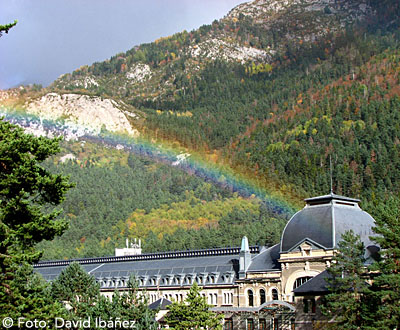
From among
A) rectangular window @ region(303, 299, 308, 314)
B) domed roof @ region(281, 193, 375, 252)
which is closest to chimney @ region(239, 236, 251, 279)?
domed roof @ region(281, 193, 375, 252)

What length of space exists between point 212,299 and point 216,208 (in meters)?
102

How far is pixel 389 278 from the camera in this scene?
54.5m

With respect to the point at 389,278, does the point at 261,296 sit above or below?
above

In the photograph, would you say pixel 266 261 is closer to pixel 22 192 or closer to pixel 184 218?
pixel 22 192

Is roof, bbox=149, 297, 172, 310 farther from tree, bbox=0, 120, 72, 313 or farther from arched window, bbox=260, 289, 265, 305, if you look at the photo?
tree, bbox=0, 120, 72, 313

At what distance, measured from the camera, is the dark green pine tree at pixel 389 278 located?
54.1m

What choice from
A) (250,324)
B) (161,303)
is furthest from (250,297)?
(161,303)

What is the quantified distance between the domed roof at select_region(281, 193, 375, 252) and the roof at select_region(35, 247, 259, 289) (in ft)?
49.8

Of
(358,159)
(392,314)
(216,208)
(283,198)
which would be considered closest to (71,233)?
(216,208)

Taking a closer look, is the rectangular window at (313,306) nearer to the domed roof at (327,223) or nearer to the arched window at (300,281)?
the arched window at (300,281)

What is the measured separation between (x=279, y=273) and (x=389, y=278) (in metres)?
27.4

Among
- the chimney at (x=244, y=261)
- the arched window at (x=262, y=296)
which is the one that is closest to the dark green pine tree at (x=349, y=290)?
the arched window at (x=262, y=296)

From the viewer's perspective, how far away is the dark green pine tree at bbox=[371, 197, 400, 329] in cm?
5409

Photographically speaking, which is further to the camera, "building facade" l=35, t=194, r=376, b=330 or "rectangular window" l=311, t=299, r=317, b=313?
"building facade" l=35, t=194, r=376, b=330
